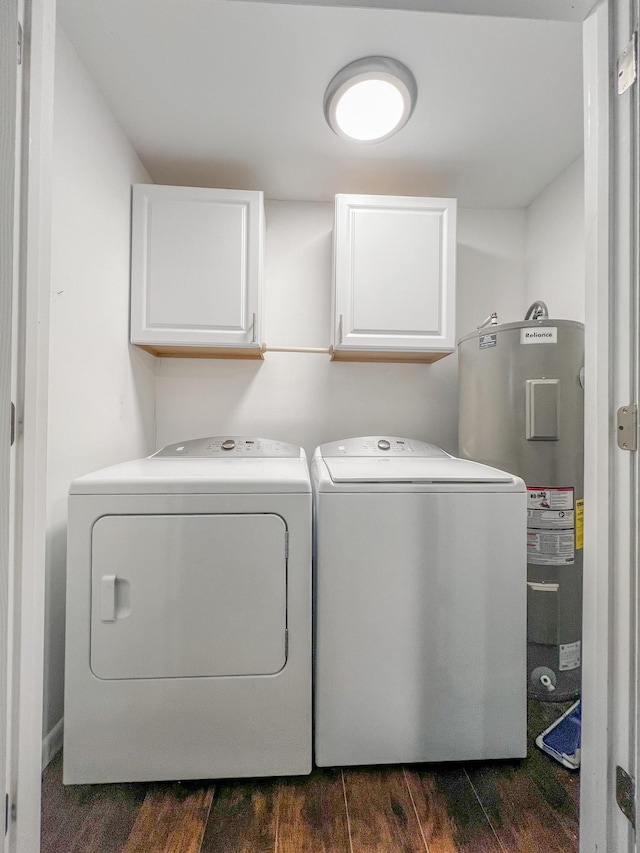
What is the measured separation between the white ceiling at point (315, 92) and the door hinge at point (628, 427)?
1.35 metres

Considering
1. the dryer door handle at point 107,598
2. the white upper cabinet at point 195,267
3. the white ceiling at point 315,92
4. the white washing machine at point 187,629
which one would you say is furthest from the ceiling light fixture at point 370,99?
the dryer door handle at point 107,598

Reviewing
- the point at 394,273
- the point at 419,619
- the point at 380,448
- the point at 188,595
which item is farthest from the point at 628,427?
the point at 394,273

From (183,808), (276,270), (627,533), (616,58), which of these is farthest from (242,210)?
(183,808)

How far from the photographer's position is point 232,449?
73.4 inches

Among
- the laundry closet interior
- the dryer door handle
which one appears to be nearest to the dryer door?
the dryer door handle

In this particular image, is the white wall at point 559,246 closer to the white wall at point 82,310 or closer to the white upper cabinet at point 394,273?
the white upper cabinet at point 394,273

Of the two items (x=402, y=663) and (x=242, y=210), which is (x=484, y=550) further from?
(x=242, y=210)

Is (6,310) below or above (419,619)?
above

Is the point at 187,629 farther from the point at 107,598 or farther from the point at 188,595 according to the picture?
the point at 107,598

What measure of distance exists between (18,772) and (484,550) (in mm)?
1234

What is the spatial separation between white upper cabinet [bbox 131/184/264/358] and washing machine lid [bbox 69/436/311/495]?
0.58 m

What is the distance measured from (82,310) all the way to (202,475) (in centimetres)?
79

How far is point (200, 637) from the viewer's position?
3.99 ft

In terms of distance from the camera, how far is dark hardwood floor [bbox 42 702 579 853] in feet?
3.45
